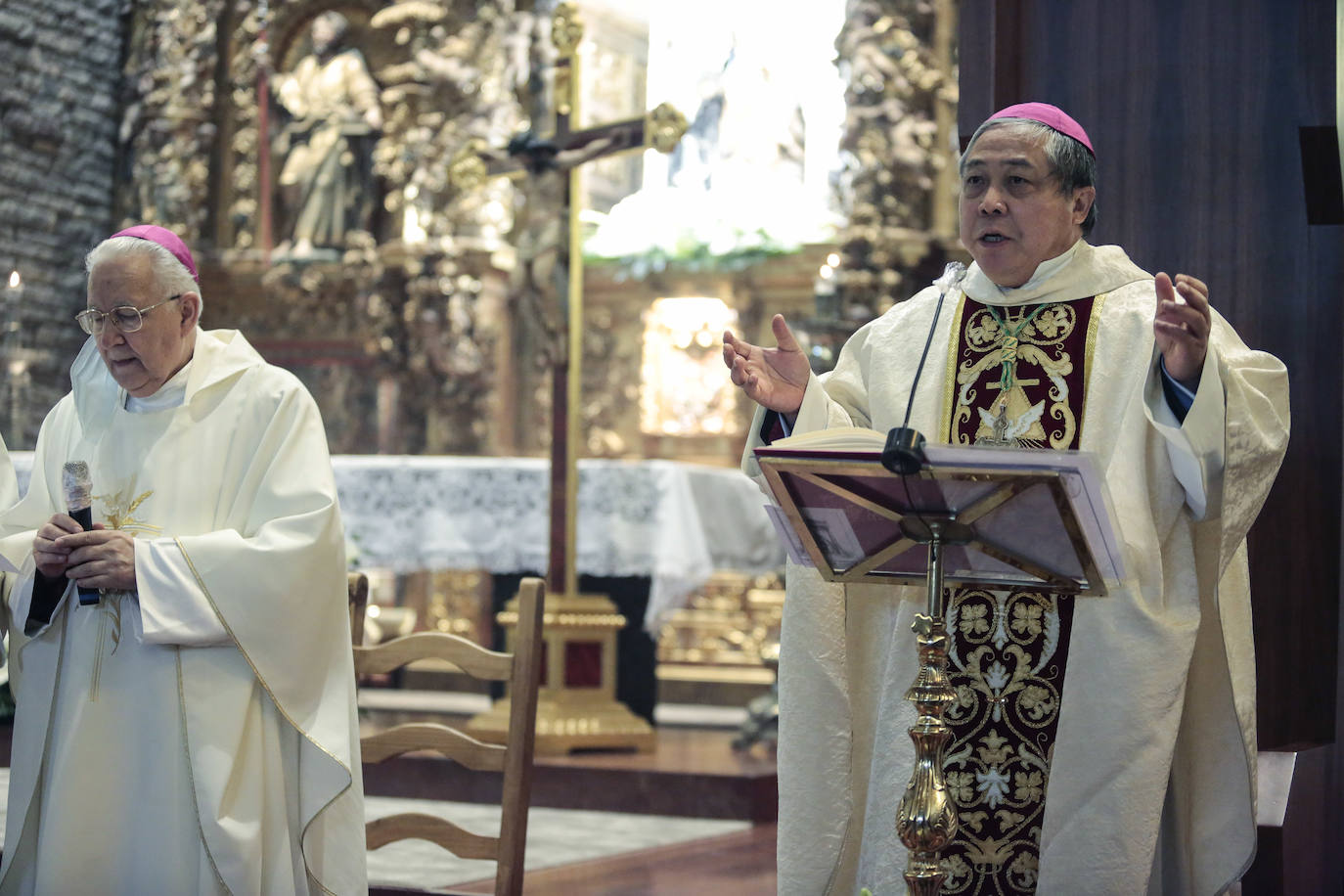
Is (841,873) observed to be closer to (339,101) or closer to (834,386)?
(834,386)

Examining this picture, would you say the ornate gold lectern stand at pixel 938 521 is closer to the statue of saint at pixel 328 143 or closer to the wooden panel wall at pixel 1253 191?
the wooden panel wall at pixel 1253 191

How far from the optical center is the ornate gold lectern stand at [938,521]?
1951mm

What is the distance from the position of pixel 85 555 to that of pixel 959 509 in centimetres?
157

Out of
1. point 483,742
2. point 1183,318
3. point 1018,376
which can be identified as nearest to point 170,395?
point 483,742

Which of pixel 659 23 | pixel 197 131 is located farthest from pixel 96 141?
pixel 659 23

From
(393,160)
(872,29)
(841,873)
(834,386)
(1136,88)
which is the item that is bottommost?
(841,873)

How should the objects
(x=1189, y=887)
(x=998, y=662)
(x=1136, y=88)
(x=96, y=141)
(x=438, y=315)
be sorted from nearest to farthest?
(x=1189, y=887) → (x=998, y=662) → (x=1136, y=88) → (x=438, y=315) → (x=96, y=141)

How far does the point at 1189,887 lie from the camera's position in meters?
2.61

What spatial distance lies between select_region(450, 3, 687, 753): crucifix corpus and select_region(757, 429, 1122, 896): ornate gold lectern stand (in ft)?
13.5

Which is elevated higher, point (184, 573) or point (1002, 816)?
point (184, 573)

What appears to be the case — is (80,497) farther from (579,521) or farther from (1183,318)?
(579,521)

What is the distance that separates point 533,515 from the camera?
22.4 ft

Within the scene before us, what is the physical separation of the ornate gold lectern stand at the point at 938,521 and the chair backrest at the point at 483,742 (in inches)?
38.4

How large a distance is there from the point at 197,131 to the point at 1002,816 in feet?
26.0
